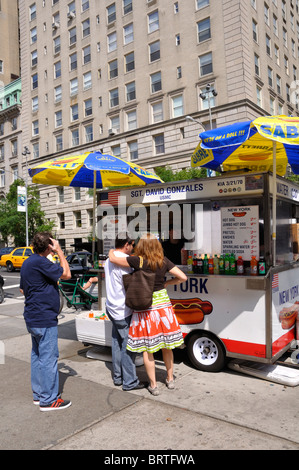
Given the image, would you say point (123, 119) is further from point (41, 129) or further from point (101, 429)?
point (101, 429)

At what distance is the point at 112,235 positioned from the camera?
627cm

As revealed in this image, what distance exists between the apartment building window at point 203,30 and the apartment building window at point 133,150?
967 cm

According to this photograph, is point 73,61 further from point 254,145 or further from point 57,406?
point 57,406

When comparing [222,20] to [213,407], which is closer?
[213,407]

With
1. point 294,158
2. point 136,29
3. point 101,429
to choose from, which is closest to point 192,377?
point 101,429

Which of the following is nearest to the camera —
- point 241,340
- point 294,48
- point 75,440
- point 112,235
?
point 75,440

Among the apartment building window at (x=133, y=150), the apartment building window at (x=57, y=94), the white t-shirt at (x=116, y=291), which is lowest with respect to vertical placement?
the white t-shirt at (x=116, y=291)

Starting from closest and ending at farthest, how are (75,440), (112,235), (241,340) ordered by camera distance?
(75,440) → (241,340) → (112,235)

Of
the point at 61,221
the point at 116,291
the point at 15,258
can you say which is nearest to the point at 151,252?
the point at 116,291

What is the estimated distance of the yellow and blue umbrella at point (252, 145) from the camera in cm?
425

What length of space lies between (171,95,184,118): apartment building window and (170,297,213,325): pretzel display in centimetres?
2666

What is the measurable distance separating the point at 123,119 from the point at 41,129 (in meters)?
12.7

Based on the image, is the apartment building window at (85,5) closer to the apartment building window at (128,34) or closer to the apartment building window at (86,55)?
the apartment building window at (86,55)

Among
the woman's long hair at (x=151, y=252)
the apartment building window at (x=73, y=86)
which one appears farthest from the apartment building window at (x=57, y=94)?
the woman's long hair at (x=151, y=252)
